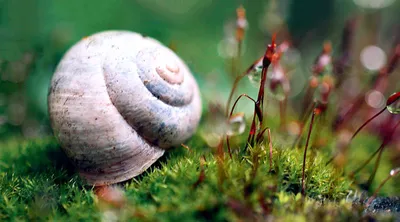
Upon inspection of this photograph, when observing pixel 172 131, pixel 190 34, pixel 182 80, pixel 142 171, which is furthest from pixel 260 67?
pixel 190 34

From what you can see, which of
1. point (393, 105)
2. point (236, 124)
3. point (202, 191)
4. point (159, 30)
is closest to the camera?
point (202, 191)

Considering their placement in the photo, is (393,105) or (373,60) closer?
(393,105)

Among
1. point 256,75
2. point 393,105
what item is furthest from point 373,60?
point 256,75

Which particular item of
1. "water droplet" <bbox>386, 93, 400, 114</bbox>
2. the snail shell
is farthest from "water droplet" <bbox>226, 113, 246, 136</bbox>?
"water droplet" <bbox>386, 93, 400, 114</bbox>

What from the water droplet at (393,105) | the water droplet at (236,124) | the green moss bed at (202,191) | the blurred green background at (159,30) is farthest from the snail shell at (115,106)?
the water droplet at (393,105)

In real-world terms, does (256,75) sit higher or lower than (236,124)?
higher

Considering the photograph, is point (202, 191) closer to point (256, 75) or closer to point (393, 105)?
point (256, 75)

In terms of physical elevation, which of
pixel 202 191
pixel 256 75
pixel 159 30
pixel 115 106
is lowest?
pixel 202 191
